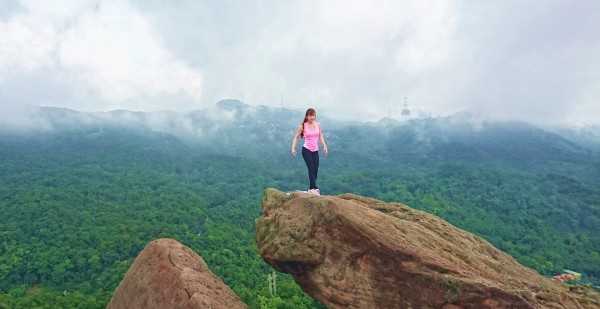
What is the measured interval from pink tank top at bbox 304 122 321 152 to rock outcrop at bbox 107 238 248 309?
524 cm

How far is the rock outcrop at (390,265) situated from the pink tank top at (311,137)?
7.99 feet

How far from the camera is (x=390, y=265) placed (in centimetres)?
825

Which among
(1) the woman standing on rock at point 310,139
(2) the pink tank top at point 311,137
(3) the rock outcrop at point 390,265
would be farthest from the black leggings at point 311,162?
(3) the rock outcrop at point 390,265

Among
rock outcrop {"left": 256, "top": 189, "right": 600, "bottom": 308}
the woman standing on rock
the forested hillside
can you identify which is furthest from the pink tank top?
the forested hillside

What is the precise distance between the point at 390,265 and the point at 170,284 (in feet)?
19.7

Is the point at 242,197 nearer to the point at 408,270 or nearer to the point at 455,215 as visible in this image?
the point at 455,215

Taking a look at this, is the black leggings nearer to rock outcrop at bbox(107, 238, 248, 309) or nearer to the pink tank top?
the pink tank top

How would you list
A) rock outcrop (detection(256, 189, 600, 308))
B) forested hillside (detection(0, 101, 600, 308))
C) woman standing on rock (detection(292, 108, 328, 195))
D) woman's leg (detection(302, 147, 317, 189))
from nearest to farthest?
rock outcrop (detection(256, 189, 600, 308)), woman standing on rock (detection(292, 108, 328, 195)), woman's leg (detection(302, 147, 317, 189)), forested hillside (detection(0, 101, 600, 308))

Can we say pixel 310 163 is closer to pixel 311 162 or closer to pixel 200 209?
pixel 311 162

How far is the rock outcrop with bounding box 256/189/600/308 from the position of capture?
7609 millimetres

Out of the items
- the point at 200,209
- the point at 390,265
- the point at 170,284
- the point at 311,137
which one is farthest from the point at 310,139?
the point at 200,209

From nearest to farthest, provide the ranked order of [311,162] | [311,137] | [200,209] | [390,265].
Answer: [390,265]
[311,137]
[311,162]
[200,209]

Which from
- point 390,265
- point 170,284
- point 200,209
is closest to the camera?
point 390,265

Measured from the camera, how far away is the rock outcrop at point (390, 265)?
761cm
